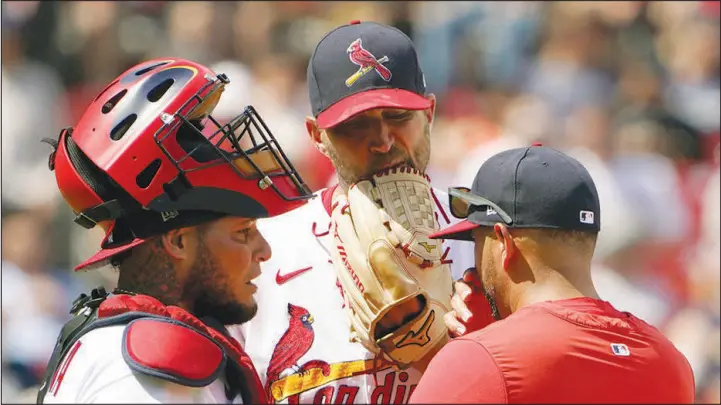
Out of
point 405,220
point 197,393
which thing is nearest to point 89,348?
point 197,393

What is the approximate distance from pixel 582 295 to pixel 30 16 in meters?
6.86

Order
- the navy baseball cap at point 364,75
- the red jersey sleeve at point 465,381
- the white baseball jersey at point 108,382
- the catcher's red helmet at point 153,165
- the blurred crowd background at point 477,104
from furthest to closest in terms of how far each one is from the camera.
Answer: the blurred crowd background at point 477,104 → the navy baseball cap at point 364,75 → the catcher's red helmet at point 153,165 → the red jersey sleeve at point 465,381 → the white baseball jersey at point 108,382

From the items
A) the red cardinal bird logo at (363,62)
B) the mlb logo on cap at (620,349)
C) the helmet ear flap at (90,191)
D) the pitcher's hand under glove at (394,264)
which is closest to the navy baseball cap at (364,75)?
the red cardinal bird logo at (363,62)

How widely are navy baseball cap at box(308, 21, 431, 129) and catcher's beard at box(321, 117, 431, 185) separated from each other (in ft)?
0.45

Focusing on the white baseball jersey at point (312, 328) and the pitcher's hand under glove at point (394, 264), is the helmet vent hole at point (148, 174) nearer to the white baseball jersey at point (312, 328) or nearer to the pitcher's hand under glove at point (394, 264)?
the pitcher's hand under glove at point (394, 264)

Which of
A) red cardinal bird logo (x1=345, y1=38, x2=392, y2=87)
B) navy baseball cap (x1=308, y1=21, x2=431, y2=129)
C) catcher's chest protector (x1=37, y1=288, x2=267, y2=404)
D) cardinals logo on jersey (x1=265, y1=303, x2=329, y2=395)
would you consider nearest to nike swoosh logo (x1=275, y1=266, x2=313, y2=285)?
cardinals logo on jersey (x1=265, y1=303, x2=329, y2=395)

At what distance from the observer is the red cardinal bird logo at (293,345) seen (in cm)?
416

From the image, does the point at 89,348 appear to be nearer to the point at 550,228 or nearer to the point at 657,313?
the point at 550,228

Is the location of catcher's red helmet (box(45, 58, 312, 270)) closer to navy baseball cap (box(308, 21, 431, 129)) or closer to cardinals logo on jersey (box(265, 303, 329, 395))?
navy baseball cap (box(308, 21, 431, 129))

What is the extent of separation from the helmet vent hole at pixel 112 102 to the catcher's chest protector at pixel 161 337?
1.79 ft

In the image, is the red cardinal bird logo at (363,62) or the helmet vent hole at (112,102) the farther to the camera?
the red cardinal bird logo at (363,62)

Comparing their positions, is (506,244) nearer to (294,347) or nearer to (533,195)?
(533,195)

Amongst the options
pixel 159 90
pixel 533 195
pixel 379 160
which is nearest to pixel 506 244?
pixel 533 195

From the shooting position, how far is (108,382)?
9.62ft
